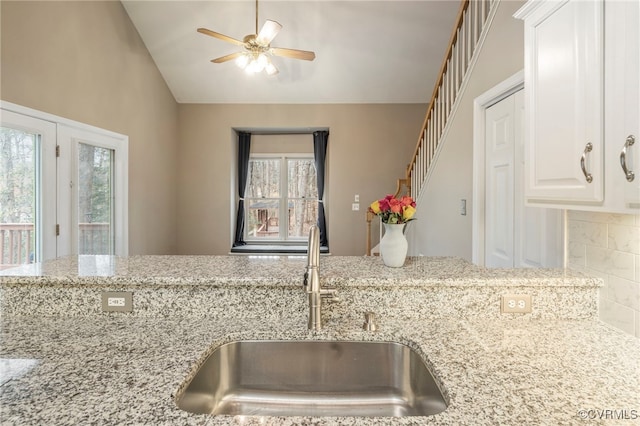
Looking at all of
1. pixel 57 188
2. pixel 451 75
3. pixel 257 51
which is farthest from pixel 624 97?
pixel 57 188

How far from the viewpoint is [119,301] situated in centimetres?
120

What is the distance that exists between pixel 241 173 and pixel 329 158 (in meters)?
1.47

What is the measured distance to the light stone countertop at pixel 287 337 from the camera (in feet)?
2.26

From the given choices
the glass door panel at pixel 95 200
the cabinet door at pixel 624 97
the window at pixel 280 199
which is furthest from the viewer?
the window at pixel 280 199

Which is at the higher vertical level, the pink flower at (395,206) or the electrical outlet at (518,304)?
the pink flower at (395,206)

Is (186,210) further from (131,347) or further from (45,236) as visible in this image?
(131,347)

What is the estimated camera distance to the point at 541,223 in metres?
1.84

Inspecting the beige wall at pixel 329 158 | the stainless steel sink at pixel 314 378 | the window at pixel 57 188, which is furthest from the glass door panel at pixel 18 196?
the stainless steel sink at pixel 314 378

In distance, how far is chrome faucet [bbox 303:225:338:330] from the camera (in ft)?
3.46

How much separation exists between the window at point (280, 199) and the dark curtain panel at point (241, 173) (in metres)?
0.12

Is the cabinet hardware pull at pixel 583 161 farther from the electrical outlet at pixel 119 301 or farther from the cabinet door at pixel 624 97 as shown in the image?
the electrical outlet at pixel 119 301

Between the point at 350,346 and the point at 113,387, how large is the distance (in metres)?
0.62

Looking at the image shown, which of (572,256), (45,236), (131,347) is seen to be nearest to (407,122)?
(572,256)

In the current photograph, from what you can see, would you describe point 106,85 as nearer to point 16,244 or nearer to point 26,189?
point 26,189
